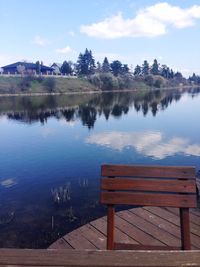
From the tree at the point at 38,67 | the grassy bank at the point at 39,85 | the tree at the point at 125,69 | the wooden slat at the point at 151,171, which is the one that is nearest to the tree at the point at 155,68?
the tree at the point at 125,69

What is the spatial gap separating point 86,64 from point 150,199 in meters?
113

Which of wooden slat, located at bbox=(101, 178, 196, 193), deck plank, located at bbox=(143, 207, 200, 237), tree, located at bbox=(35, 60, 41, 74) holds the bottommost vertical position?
deck plank, located at bbox=(143, 207, 200, 237)

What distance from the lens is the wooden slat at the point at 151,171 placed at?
3979mm

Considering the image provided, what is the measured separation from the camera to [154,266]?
6.75 feet

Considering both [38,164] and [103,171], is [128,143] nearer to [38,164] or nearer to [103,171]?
[38,164]

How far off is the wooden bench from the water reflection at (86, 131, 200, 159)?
47.5 feet

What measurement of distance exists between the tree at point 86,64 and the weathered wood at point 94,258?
11189 centimetres

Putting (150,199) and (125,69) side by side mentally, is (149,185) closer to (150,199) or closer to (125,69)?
(150,199)

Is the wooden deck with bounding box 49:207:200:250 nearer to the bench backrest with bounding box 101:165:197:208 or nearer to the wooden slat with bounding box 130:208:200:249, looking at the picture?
the wooden slat with bounding box 130:208:200:249

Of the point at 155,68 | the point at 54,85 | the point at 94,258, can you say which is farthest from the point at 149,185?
the point at 155,68

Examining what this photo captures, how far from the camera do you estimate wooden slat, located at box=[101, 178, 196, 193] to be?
3949mm

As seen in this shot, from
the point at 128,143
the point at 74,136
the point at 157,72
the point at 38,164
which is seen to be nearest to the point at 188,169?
the point at 38,164

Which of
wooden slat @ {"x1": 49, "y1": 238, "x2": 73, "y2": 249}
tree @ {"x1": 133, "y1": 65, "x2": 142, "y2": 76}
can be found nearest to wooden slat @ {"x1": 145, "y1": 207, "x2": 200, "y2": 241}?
wooden slat @ {"x1": 49, "y1": 238, "x2": 73, "y2": 249}

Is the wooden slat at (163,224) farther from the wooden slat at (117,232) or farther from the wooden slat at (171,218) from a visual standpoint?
the wooden slat at (117,232)
